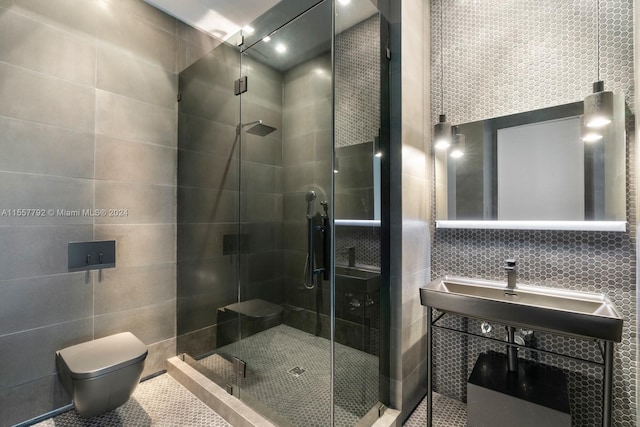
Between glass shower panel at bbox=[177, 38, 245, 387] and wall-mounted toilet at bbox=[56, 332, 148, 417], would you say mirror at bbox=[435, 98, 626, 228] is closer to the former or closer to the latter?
glass shower panel at bbox=[177, 38, 245, 387]

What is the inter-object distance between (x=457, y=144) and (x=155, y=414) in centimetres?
270

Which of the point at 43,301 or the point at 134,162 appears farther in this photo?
the point at 134,162

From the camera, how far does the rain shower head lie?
180 centimetres

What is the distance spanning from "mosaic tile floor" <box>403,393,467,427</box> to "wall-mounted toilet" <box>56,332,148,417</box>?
1.68 m

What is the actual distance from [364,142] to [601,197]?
4.31 feet

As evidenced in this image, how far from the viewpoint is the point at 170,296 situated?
238 centimetres

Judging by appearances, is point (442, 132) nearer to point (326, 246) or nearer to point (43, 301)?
point (326, 246)

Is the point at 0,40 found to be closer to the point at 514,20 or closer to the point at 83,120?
the point at 83,120

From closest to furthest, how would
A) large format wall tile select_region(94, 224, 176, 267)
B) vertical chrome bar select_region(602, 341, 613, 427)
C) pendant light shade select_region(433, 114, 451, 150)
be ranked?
vertical chrome bar select_region(602, 341, 613, 427), pendant light shade select_region(433, 114, 451, 150), large format wall tile select_region(94, 224, 176, 267)

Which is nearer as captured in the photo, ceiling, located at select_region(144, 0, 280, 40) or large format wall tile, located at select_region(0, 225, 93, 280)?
large format wall tile, located at select_region(0, 225, 93, 280)

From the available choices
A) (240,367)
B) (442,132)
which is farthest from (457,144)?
(240,367)

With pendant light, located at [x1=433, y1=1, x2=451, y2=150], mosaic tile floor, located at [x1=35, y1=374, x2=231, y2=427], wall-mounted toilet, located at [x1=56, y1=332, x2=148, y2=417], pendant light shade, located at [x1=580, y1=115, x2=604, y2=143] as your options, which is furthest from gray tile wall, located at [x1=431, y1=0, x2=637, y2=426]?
wall-mounted toilet, located at [x1=56, y1=332, x2=148, y2=417]

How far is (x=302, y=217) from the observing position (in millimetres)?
1620

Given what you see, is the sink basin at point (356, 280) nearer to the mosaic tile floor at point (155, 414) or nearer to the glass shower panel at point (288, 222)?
the glass shower panel at point (288, 222)
